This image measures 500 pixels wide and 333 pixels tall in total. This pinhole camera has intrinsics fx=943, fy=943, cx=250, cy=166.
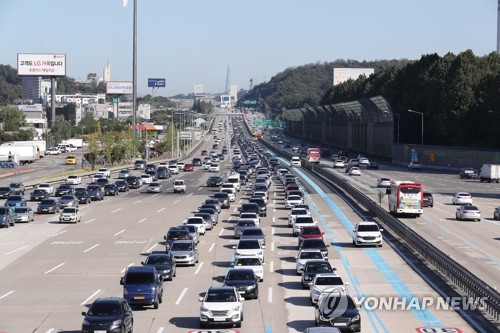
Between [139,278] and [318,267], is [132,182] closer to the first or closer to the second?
[318,267]

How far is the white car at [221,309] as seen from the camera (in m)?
29.1

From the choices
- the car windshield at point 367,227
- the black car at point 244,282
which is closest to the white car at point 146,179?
the car windshield at point 367,227

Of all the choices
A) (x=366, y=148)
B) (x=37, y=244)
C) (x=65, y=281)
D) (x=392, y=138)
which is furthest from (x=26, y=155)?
(x=65, y=281)

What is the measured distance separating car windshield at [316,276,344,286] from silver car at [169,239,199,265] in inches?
453

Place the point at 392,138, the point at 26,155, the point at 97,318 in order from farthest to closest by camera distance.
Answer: the point at 392,138
the point at 26,155
the point at 97,318

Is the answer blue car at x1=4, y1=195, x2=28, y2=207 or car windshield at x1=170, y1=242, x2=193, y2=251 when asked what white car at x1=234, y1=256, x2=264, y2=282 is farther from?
blue car at x1=4, y1=195, x2=28, y2=207

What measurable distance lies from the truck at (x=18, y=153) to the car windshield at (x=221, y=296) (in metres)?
125

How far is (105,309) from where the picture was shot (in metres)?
27.3

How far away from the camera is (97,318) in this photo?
2688 centimetres

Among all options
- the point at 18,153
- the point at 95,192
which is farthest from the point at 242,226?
the point at 18,153

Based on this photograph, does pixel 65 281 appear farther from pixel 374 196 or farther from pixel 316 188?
pixel 316 188

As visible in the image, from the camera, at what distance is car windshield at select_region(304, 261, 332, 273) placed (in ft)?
120

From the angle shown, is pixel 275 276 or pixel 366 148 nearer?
pixel 275 276

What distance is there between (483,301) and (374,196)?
54255 mm
